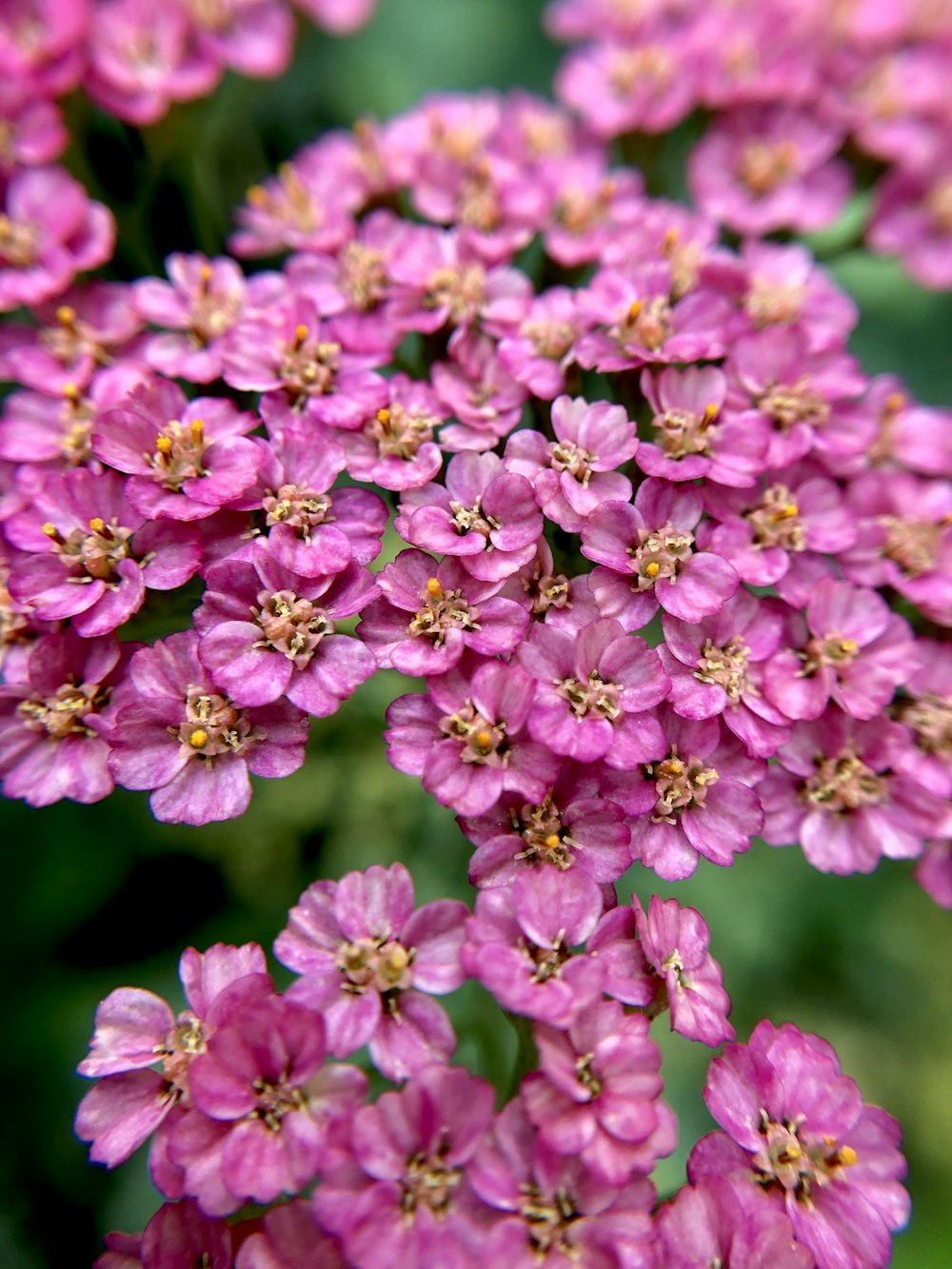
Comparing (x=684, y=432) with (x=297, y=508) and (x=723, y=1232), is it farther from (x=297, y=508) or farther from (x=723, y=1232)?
(x=723, y=1232)

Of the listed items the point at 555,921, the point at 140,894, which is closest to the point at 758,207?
the point at 555,921

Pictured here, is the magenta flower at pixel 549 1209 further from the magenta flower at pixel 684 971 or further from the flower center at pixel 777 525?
the flower center at pixel 777 525

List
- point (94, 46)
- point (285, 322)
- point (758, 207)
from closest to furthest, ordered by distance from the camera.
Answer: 1. point (285, 322)
2. point (94, 46)
3. point (758, 207)

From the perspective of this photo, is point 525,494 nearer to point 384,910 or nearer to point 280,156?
point 384,910

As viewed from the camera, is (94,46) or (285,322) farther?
(94,46)

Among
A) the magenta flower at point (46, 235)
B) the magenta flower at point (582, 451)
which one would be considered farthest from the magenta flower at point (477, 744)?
the magenta flower at point (46, 235)

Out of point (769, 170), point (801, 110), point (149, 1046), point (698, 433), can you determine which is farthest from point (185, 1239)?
point (801, 110)

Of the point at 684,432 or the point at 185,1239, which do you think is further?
the point at 684,432
